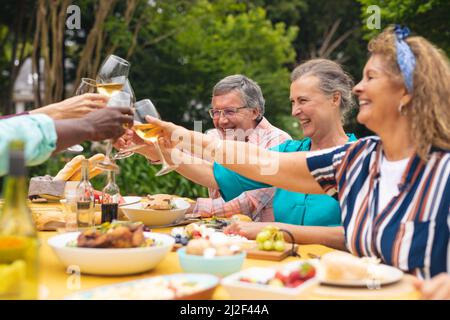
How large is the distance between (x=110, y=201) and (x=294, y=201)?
1089 millimetres

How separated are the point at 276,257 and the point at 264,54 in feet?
46.9

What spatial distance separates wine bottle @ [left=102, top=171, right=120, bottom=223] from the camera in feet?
10.7

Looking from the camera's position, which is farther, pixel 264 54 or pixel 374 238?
pixel 264 54

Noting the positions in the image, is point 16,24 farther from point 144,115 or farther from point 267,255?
point 267,255

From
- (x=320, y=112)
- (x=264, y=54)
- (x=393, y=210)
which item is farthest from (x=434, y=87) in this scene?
(x=264, y=54)

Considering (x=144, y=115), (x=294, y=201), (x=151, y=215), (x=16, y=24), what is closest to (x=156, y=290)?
(x=144, y=115)

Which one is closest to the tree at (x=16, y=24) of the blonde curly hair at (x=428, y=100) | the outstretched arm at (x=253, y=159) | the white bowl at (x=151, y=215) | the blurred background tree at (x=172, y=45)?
the blurred background tree at (x=172, y=45)

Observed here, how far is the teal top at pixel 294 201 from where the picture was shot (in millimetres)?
3389

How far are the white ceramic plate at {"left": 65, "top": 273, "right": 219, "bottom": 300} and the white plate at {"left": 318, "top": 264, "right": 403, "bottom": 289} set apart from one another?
1.29ft

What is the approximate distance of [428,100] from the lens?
2447 millimetres

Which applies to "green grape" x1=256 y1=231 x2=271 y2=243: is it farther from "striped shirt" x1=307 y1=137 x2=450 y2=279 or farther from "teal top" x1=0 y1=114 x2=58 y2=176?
"teal top" x1=0 y1=114 x2=58 y2=176

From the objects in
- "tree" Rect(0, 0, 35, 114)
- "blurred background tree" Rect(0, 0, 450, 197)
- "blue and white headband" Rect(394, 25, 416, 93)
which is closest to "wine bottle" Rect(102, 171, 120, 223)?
"blue and white headband" Rect(394, 25, 416, 93)

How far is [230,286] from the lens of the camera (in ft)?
6.05

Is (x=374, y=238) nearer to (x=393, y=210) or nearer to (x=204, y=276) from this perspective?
(x=393, y=210)
